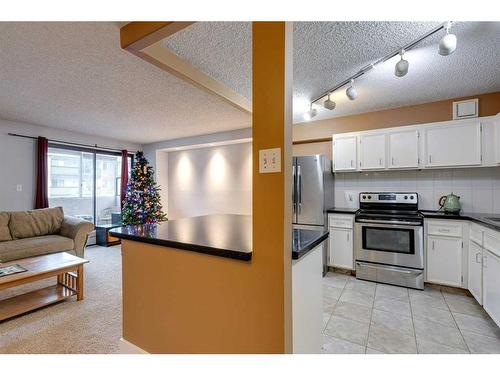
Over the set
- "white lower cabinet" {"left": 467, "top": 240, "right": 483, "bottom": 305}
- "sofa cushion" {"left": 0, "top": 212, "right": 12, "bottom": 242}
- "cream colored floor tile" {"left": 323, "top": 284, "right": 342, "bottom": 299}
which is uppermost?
"sofa cushion" {"left": 0, "top": 212, "right": 12, "bottom": 242}

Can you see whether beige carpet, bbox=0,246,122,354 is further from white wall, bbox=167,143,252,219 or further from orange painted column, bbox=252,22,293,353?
white wall, bbox=167,143,252,219

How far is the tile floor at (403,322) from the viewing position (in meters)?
1.91

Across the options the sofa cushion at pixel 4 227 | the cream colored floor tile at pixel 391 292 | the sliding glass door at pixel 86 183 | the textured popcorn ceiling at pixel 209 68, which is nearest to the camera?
the textured popcorn ceiling at pixel 209 68

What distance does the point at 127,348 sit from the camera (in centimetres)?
177

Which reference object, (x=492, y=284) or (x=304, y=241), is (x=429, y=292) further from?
(x=304, y=241)

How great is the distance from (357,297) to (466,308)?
40.8 inches

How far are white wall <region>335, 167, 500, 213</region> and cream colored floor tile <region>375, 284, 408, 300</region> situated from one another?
1247 millimetres

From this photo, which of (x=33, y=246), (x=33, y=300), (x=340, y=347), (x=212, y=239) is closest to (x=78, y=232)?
(x=33, y=246)

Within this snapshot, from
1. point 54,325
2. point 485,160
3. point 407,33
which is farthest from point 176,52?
point 485,160

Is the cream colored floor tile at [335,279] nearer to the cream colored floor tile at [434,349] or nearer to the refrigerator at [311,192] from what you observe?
the refrigerator at [311,192]

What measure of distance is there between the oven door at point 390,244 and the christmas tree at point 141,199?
13.2 ft

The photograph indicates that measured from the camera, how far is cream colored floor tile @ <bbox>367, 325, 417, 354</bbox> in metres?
1.87

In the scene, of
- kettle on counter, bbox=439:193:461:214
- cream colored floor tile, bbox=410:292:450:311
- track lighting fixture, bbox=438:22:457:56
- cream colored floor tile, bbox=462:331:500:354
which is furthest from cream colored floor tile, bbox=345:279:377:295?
track lighting fixture, bbox=438:22:457:56

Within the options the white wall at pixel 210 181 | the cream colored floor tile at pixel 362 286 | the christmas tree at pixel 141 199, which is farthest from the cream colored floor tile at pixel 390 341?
the christmas tree at pixel 141 199
